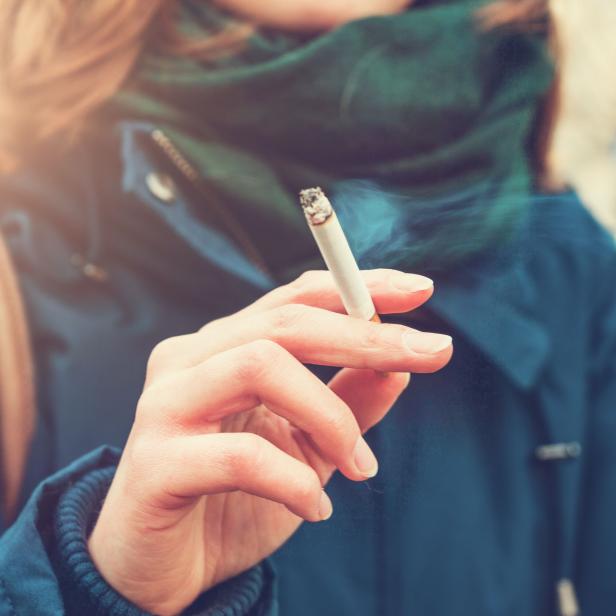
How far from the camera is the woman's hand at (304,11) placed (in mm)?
690

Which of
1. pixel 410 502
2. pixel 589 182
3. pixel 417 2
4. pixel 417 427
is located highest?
pixel 417 2

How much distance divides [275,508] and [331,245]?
0.66ft

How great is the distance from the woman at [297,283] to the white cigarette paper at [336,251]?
0.21 feet

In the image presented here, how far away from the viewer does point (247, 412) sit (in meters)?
0.37

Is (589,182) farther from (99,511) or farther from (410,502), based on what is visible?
(99,511)

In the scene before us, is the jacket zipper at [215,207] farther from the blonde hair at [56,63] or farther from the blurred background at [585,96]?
the blurred background at [585,96]

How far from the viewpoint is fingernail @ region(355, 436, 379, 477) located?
32 cm

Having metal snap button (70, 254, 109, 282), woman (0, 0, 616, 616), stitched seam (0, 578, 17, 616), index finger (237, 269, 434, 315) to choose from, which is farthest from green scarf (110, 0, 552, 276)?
stitched seam (0, 578, 17, 616)

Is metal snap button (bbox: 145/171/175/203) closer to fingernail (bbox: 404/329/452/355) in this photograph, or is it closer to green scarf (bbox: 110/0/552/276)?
green scarf (bbox: 110/0/552/276)

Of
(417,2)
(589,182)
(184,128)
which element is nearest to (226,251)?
(184,128)

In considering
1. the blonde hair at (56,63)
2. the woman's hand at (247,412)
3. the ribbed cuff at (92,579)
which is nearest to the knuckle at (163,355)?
the woman's hand at (247,412)

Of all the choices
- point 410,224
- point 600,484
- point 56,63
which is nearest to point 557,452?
point 600,484

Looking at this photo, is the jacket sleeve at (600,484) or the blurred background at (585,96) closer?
the jacket sleeve at (600,484)

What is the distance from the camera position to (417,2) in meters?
0.76
